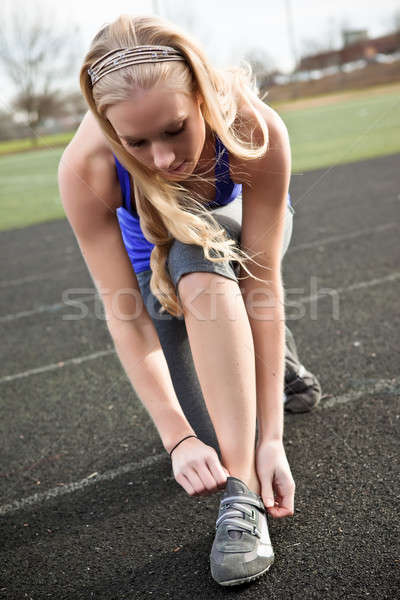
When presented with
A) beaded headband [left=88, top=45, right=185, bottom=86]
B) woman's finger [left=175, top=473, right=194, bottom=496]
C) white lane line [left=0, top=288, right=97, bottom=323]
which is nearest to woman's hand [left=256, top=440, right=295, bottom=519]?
woman's finger [left=175, top=473, right=194, bottom=496]

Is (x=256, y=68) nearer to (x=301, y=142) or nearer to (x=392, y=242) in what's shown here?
(x=392, y=242)

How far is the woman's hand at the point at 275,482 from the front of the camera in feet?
6.33

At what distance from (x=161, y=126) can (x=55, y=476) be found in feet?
5.58

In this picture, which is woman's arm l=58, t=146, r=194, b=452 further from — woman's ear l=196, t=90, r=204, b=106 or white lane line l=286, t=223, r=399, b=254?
white lane line l=286, t=223, r=399, b=254

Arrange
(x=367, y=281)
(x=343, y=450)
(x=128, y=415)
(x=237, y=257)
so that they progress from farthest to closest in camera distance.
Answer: (x=367, y=281), (x=128, y=415), (x=343, y=450), (x=237, y=257)

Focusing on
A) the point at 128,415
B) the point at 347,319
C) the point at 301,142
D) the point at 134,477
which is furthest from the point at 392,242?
the point at 301,142

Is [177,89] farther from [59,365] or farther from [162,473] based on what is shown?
[59,365]

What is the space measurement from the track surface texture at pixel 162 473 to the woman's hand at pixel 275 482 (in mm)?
154

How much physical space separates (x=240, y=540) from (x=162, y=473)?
0.76 meters

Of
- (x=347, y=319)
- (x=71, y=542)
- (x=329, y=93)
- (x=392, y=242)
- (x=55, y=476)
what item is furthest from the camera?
(x=329, y=93)

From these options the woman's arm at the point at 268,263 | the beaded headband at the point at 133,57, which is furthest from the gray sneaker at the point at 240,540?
the beaded headband at the point at 133,57

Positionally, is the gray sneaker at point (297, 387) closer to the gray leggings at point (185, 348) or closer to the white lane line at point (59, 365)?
the gray leggings at point (185, 348)

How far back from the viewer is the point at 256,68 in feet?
7.57

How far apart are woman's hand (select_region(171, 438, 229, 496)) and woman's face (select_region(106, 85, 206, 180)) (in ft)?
2.87
